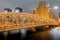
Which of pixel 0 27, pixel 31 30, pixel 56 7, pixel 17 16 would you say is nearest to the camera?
pixel 0 27

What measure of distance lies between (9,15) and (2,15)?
28 cm

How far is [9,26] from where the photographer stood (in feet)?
6.33

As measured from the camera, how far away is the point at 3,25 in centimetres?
181

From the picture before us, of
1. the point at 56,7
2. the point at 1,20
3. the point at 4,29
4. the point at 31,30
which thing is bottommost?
the point at 31,30

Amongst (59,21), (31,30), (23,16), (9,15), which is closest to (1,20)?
(9,15)

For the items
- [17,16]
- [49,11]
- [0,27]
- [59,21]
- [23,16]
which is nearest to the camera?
[0,27]

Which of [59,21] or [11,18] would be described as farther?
[59,21]

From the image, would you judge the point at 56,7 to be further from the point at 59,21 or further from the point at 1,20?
the point at 1,20

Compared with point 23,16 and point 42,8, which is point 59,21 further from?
point 23,16

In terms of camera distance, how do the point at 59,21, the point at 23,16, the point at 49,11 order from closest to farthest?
1. the point at 23,16
2. the point at 59,21
3. the point at 49,11

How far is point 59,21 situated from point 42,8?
291 cm

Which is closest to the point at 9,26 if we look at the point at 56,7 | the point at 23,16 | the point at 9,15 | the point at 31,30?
Answer: the point at 9,15

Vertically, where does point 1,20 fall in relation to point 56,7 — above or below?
below

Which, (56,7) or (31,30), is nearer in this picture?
(31,30)
